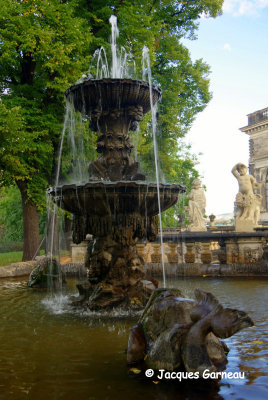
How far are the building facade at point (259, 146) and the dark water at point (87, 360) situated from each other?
34913 mm

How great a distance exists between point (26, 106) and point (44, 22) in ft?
10.4

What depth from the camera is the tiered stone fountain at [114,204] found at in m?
6.74

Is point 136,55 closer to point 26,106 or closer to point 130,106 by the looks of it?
point 26,106

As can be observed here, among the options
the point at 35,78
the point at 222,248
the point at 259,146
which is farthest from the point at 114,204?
the point at 259,146

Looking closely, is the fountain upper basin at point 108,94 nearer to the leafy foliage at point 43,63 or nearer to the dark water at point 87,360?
the dark water at point 87,360

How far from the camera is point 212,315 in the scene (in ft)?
11.2

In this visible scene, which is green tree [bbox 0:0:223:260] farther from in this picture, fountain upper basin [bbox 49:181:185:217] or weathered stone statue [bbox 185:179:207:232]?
fountain upper basin [bbox 49:181:185:217]

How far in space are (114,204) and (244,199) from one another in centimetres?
800

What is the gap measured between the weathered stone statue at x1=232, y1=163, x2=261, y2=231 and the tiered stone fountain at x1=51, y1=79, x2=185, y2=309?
634 cm

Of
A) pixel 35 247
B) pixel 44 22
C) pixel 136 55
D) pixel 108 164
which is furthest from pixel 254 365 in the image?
pixel 136 55

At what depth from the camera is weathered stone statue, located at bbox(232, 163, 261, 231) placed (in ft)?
43.8
